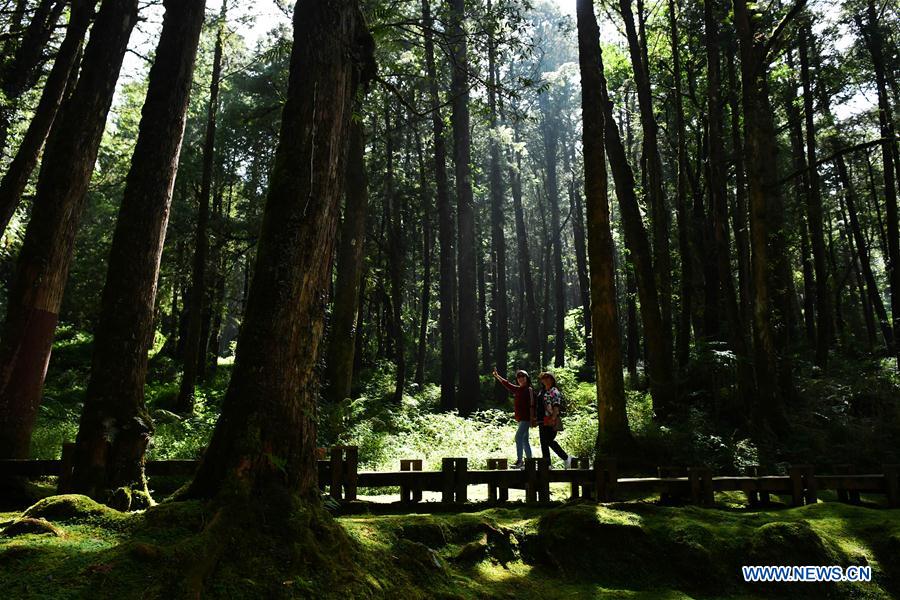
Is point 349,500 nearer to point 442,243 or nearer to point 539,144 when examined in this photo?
point 442,243

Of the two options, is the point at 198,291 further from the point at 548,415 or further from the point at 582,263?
the point at 582,263

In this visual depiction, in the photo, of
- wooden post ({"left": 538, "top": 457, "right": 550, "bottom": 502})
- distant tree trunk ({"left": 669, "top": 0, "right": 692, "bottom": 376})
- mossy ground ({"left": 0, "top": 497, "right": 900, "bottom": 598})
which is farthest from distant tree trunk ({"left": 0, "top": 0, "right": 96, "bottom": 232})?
distant tree trunk ({"left": 669, "top": 0, "right": 692, "bottom": 376})

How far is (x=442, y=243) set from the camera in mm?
23172

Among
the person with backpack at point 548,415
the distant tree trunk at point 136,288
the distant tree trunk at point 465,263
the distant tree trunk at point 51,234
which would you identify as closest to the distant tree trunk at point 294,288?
the distant tree trunk at point 136,288

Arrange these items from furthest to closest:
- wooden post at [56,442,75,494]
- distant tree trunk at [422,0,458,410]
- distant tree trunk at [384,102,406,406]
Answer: distant tree trunk at [384,102,406,406], distant tree trunk at [422,0,458,410], wooden post at [56,442,75,494]

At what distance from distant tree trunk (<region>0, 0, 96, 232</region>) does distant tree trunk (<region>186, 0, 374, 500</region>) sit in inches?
277

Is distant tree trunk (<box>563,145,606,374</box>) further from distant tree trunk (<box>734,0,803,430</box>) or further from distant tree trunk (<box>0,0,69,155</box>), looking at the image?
distant tree trunk (<box>0,0,69,155</box>)

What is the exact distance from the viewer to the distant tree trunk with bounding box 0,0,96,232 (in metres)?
10.1

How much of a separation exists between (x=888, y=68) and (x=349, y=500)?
26.8 metres

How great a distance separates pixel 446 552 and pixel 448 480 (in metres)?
2.00

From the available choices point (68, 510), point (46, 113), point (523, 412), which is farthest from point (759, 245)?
point (46, 113)

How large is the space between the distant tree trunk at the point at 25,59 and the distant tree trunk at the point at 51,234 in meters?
5.26

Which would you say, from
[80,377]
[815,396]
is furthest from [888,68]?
[80,377]

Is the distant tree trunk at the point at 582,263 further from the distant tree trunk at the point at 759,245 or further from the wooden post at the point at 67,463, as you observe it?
the wooden post at the point at 67,463
